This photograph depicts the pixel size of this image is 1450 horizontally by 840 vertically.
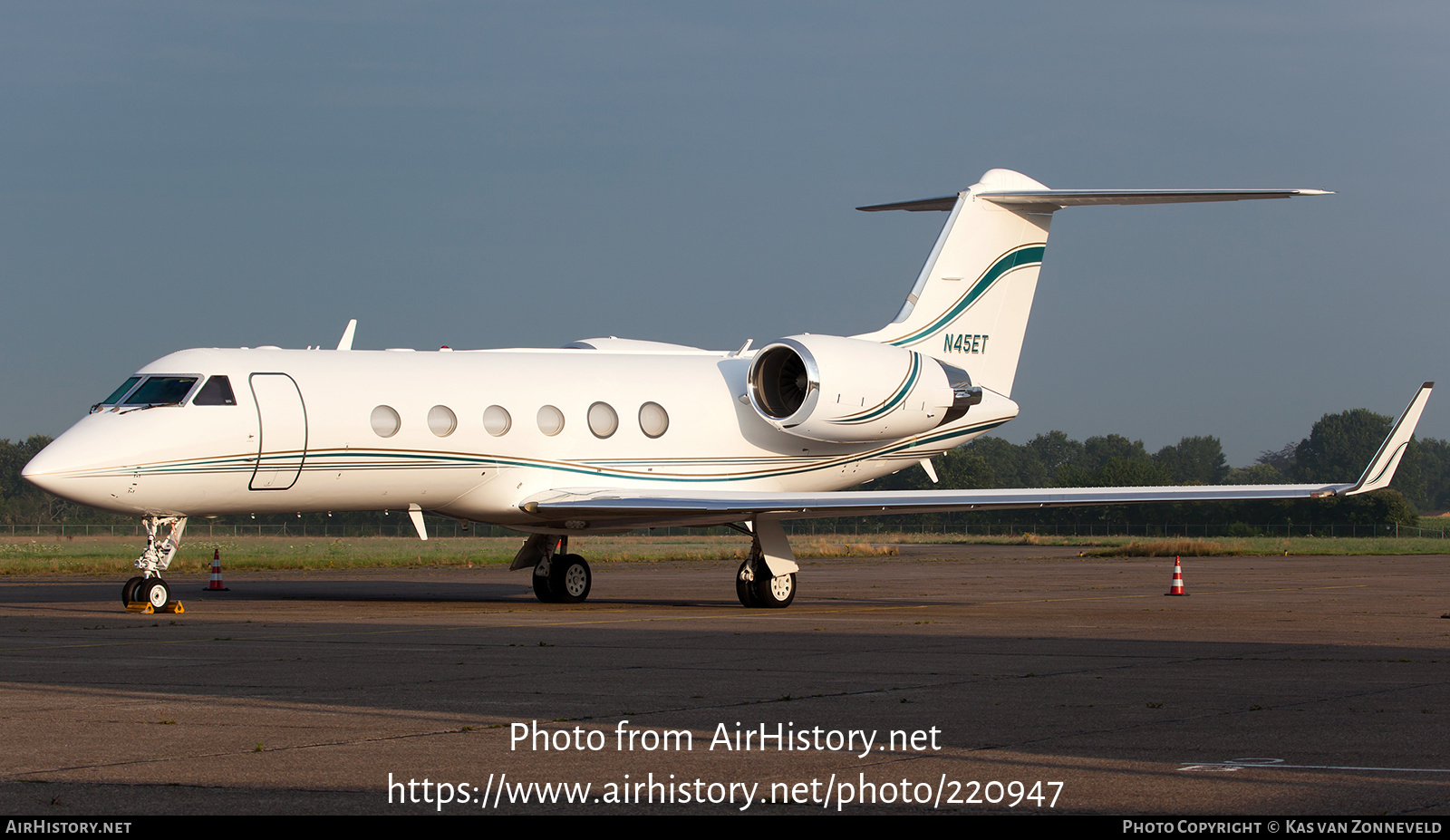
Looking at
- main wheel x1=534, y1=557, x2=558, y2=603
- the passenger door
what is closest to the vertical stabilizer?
main wheel x1=534, y1=557, x2=558, y2=603

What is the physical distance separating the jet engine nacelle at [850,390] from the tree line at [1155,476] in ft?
117

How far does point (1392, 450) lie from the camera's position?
1714 centimetres

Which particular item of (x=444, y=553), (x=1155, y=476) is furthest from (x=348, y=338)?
(x=1155, y=476)

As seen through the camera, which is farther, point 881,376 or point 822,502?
point 881,376

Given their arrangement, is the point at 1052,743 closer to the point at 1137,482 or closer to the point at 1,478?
the point at 1137,482

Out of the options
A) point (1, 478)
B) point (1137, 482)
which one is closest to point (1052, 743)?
point (1137, 482)

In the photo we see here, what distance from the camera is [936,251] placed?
23141 mm

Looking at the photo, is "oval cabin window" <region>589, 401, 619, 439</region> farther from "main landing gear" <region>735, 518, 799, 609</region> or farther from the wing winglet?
the wing winglet

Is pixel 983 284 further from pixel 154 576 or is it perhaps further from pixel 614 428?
pixel 154 576

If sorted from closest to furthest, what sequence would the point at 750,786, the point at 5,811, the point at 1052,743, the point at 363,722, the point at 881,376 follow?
the point at 5,811 < the point at 750,786 < the point at 1052,743 < the point at 363,722 < the point at 881,376

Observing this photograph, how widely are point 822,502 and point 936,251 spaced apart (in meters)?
6.25

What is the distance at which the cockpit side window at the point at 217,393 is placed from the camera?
57.9 feet

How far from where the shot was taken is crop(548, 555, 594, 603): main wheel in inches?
833

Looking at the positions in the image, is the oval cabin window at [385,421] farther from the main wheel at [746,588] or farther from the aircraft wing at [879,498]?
the main wheel at [746,588]
